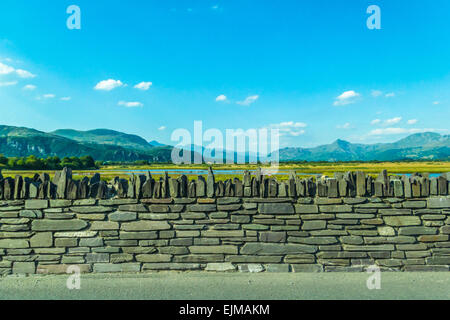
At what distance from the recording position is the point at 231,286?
4.81 metres

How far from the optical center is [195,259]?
17.5ft

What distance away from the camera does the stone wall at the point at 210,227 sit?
5305 millimetres

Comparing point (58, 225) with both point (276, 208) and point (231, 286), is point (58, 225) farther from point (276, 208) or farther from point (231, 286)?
point (276, 208)

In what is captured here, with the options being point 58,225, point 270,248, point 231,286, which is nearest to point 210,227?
point 231,286

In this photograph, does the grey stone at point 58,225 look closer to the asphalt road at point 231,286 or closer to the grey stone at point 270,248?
the asphalt road at point 231,286

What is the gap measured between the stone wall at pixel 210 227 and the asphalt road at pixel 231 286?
7.6 inches

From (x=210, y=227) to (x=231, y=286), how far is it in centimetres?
108

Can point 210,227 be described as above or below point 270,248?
above

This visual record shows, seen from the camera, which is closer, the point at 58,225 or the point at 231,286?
the point at 231,286

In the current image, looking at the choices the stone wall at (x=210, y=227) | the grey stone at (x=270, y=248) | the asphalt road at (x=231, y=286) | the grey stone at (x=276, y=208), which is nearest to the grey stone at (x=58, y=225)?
the stone wall at (x=210, y=227)

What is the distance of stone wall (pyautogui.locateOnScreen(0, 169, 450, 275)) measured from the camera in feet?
17.4
